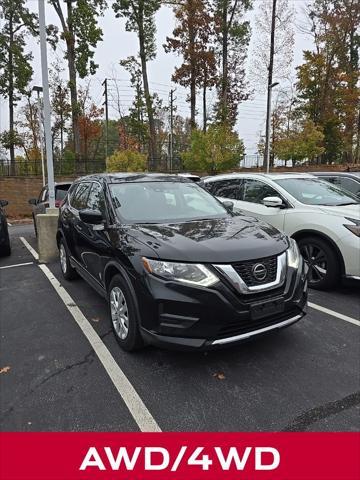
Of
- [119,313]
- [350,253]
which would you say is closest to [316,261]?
[350,253]

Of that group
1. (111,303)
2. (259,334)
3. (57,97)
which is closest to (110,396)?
(111,303)

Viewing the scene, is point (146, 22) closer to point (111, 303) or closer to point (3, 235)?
point (3, 235)

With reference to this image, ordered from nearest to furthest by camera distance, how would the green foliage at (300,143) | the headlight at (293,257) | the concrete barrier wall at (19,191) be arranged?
the headlight at (293,257)
the concrete barrier wall at (19,191)
the green foliage at (300,143)

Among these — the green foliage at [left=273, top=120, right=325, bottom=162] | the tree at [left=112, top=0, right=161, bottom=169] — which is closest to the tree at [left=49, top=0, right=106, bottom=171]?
the tree at [left=112, top=0, right=161, bottom=169]

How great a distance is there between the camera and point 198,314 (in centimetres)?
266

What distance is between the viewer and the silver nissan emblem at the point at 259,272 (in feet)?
9.22

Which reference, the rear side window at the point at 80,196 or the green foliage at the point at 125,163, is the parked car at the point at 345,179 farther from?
the green foliage at the point at 125,163

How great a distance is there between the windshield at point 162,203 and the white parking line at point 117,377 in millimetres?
1315

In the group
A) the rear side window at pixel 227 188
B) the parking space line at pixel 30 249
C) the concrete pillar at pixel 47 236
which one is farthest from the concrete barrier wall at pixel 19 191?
the rear side window at pixel 227 188

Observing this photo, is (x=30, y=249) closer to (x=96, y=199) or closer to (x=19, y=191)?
(x=96, y=199)

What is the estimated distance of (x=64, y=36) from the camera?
20.1 metres

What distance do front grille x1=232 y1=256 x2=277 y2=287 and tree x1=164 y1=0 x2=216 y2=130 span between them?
24.9 metres

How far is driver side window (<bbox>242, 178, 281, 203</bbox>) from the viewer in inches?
230

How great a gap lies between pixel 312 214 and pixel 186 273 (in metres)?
3.06
